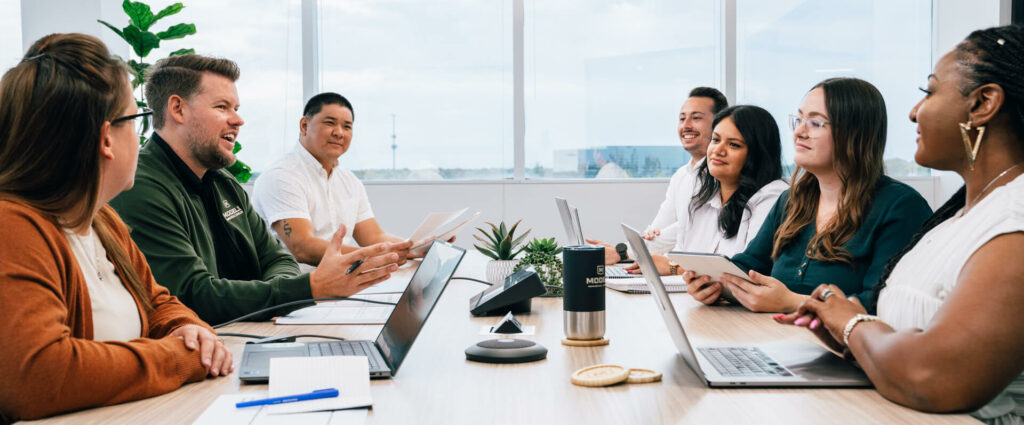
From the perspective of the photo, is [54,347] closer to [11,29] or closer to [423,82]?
[11,29]

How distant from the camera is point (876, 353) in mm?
1210

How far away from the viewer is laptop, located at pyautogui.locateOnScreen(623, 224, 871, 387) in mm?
1256

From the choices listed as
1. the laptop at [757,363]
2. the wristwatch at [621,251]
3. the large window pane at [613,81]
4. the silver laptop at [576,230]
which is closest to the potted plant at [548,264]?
the silver laptop at [576,230]

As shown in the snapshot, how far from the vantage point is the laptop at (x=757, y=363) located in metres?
1.26

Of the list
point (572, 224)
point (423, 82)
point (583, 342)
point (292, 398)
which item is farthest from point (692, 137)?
point (292, 398)

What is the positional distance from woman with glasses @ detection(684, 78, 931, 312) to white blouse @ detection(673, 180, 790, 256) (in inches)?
20.0

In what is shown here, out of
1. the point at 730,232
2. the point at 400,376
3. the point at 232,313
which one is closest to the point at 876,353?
the point at 400,376

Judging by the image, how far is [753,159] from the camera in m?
3.15

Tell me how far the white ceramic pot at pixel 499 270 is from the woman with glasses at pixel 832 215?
651 mm

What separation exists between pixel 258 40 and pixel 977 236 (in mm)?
5398

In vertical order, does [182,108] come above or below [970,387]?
above

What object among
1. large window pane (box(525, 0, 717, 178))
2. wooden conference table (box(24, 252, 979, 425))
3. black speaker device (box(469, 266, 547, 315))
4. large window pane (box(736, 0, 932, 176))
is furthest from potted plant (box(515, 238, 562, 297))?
large window pane (box(736, 0, 932, 176))

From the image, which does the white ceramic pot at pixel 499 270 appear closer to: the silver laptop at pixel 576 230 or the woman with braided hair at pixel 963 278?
the silver laptop at pixel 576 230

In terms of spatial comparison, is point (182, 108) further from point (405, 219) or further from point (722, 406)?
point (405, 219)
